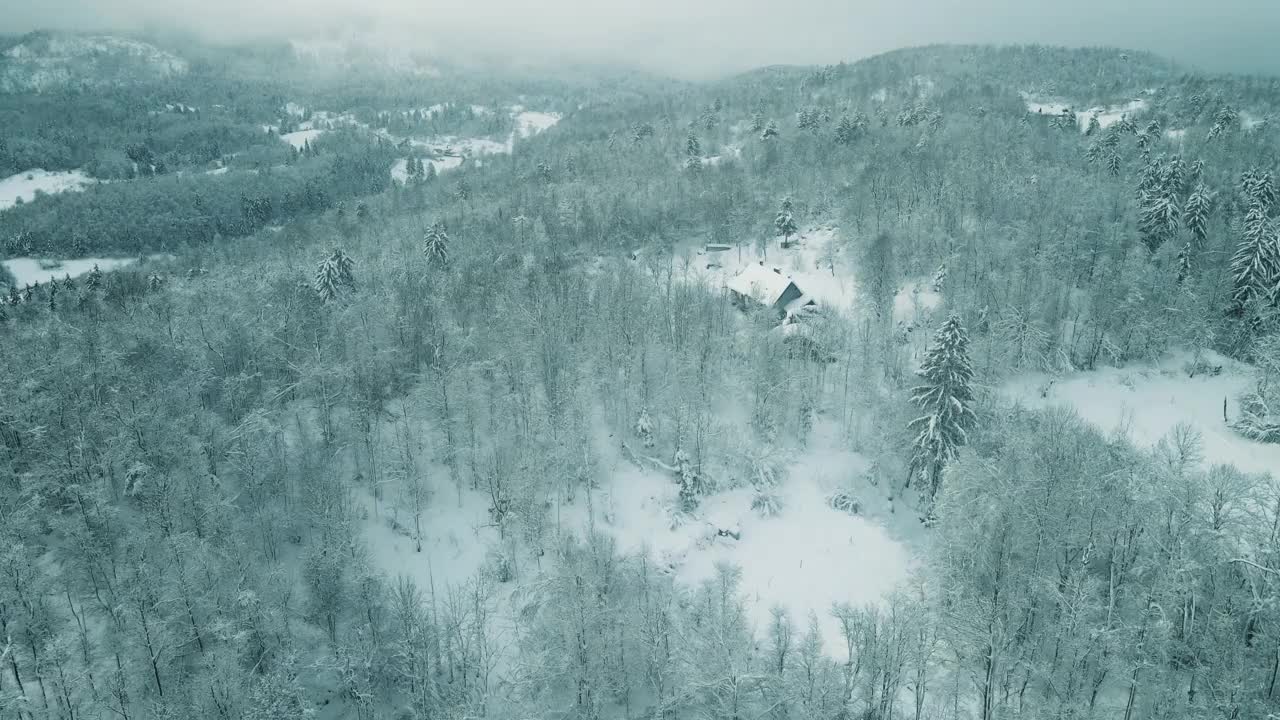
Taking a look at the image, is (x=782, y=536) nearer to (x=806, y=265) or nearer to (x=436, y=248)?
(x=806, y=265)

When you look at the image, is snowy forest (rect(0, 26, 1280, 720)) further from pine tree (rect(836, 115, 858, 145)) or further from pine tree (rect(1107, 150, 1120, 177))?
pine tree (rect(836, 115, 858, 145))

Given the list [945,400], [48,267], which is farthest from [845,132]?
[48,267]

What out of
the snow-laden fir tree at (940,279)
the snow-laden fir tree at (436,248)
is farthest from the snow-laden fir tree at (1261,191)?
the snow-laden fir tree at (436,248)

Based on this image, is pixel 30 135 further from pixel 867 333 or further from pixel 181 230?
pixel 867 333

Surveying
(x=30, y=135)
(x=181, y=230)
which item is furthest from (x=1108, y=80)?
(x=30, y=135)

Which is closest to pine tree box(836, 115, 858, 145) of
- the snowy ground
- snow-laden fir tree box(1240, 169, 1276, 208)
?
the snowy ground

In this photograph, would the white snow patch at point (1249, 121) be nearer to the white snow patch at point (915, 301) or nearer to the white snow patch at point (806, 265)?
the white snow patch at point (806, 265)
